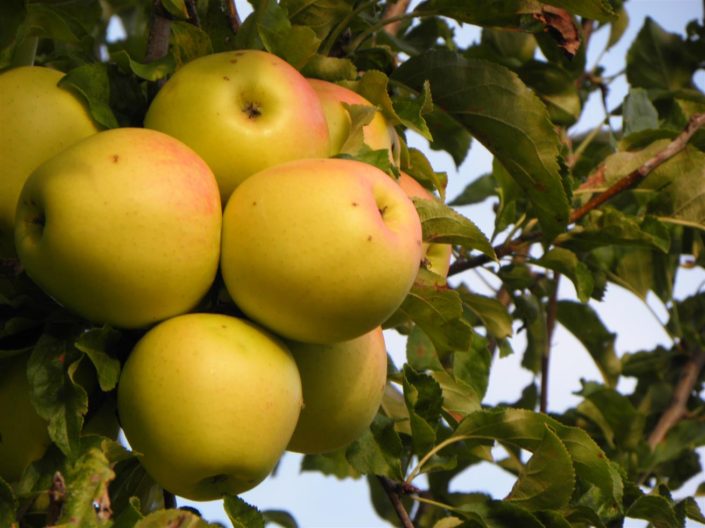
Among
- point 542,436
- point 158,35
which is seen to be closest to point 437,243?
point 542,436

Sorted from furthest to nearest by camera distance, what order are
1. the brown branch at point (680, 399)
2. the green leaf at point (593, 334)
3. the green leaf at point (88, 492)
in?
the green leaf at point (593, 334)
the brown branch at point (680, 399)
the green leaf at point (88, 492)

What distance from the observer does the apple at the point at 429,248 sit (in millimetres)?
1418

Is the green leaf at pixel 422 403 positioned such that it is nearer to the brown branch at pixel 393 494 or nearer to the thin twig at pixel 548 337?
A: the brown branch at pixel 393 494

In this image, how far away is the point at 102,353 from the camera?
44.3 inches

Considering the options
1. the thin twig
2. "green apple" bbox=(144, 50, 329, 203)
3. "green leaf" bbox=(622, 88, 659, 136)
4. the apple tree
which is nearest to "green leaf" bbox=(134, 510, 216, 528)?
the apple tree

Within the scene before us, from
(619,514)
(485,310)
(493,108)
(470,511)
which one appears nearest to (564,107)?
(485,310)

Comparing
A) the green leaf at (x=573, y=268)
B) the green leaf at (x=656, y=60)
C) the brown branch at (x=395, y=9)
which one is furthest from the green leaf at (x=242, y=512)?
the green leaf at (x=656, y=60)

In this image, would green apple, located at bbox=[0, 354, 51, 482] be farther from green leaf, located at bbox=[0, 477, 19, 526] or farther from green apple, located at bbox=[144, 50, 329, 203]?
green apple, located at bbox=[144, 50, 329, 203]

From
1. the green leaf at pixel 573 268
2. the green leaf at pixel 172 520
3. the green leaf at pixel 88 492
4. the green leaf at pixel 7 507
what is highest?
the green leaf at pixel 88 492

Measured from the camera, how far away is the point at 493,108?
1520 mm

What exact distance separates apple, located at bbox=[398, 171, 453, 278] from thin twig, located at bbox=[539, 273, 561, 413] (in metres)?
1.00

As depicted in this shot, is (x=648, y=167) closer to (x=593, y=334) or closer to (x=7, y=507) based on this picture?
(x=593, y=334)

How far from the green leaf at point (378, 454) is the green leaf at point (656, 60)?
4.97 ft

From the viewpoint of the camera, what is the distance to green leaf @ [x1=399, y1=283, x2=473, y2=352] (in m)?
1.35
